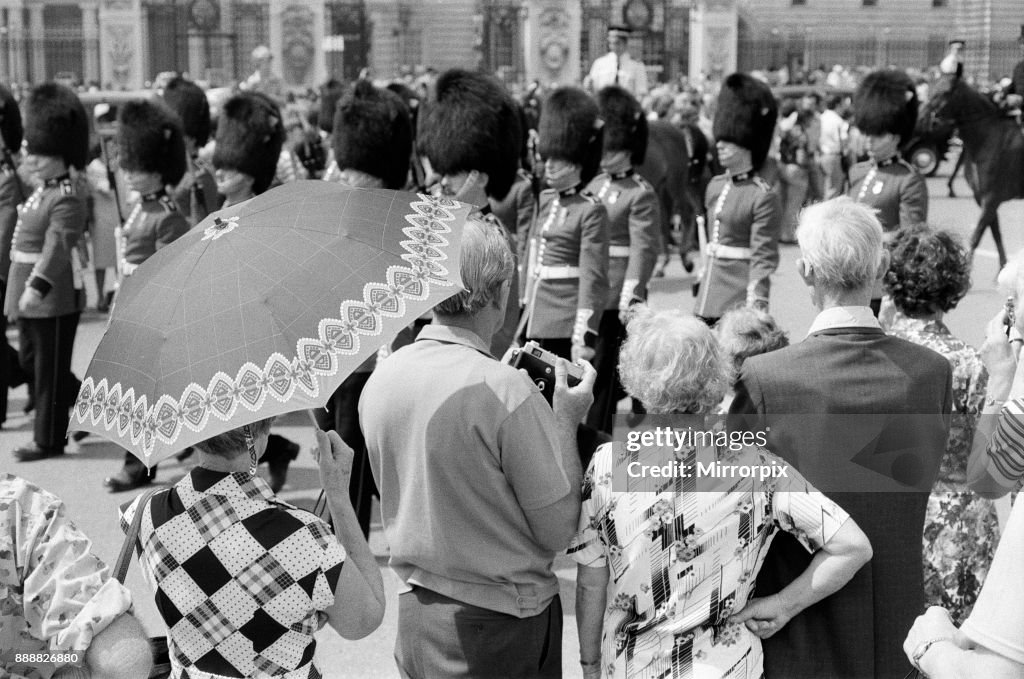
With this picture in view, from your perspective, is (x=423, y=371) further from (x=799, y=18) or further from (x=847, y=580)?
(x=799, y=18)

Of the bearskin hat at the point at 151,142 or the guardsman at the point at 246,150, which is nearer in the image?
the guardsman at the point at 246,150

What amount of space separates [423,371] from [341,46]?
3153 centimetres

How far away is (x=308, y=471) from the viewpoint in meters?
5.89

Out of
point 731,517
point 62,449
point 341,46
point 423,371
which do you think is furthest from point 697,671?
point 341,46

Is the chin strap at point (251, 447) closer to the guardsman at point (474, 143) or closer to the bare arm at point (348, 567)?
the bare arm at point (348, 567)

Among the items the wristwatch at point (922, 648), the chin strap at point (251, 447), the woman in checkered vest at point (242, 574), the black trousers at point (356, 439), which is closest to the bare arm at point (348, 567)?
the woman in checkered vest at point (242, 574)

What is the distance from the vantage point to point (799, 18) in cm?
4166

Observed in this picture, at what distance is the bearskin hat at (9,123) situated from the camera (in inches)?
A: 298

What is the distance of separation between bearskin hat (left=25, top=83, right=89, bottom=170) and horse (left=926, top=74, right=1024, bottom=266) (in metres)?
6.94

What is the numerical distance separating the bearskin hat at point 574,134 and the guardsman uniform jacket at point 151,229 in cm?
164

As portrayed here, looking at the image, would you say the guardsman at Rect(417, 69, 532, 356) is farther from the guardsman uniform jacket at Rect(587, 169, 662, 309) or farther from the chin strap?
the chin strap

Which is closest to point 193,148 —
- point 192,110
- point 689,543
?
point 192,110

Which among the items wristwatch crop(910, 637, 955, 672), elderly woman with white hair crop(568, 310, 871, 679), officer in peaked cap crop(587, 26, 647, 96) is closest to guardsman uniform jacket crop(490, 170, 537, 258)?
elderly woman with white hair crop(568, 310, 871, 679)

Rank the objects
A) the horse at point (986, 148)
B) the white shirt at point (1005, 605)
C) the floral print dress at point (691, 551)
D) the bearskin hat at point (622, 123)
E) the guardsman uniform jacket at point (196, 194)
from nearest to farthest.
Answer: the white shirt at point (1005, 605)
the floral print dress at point (691, 551)
the bearskin hat at point (622, 123)
the guardsman uniform jacket at point (196, 194)
the horse at point (986, 148)
